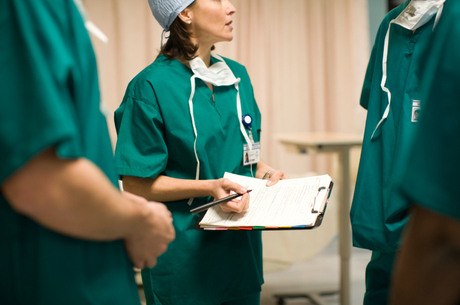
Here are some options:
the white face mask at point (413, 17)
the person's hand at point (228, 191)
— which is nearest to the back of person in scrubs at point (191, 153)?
the person's hand at point (228, 191)

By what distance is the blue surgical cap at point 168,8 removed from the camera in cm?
138

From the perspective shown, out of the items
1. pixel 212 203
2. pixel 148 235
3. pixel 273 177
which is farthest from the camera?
pixel 273 177

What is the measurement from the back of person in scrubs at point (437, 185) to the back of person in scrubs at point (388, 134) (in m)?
0.59

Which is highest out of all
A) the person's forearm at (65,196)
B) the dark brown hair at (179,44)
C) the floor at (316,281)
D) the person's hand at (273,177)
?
the dark brown hair at (179,44)

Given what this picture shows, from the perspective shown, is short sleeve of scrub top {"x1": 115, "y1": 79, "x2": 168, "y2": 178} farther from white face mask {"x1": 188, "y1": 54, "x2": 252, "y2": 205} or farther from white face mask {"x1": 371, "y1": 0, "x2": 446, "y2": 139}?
white face mask {"x1": 371, "y1": 0, "x2": 446, "y2": 139}

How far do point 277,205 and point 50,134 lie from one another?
0.75 meters

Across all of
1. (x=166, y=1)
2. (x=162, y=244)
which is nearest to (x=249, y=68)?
(x=166, y=1)

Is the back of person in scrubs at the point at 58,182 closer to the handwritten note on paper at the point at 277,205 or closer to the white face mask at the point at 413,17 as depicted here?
the handwritten note on paper at the point at 277,205

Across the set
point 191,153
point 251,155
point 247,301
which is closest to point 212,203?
point 191,153

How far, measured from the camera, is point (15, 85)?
562 mm

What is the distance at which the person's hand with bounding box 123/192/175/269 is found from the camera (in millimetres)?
688

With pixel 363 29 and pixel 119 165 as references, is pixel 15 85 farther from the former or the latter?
pixel 363 29

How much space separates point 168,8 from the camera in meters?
1.39

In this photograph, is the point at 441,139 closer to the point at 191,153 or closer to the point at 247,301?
the point at 191,153
